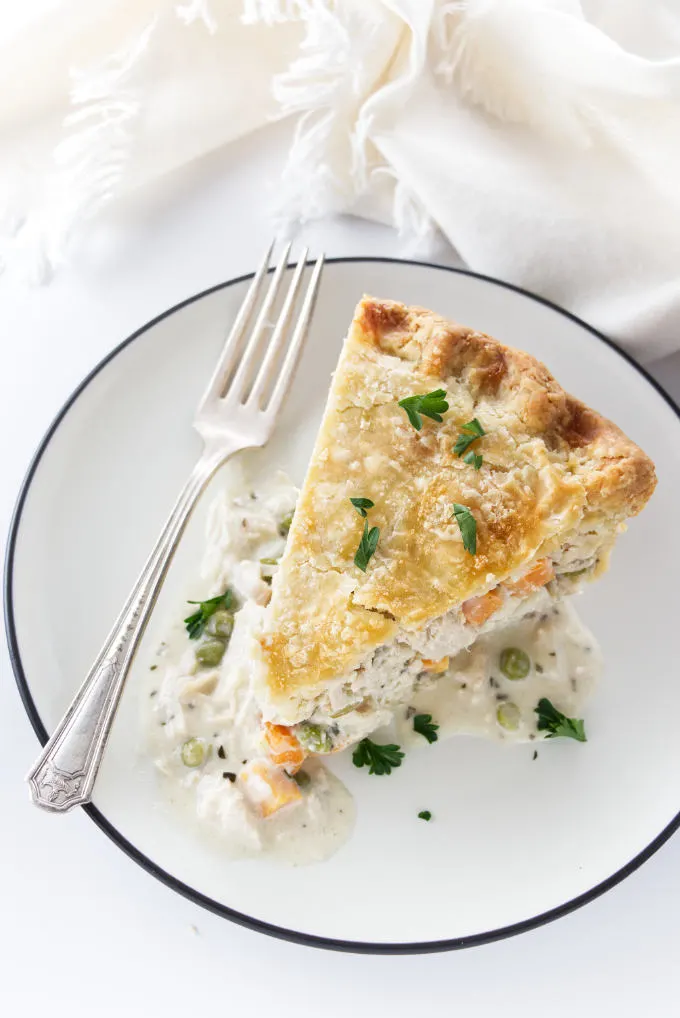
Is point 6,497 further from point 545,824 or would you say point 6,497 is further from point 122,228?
point 545,824

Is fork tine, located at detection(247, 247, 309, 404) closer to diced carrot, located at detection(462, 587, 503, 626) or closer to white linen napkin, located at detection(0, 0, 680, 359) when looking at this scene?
white linen napkin, located at detection(0, 0, 680, 359)

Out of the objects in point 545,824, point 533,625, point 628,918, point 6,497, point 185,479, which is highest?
point 6,497

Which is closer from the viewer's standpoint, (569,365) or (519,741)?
(519,741)

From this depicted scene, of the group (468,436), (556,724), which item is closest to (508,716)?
(556,724)

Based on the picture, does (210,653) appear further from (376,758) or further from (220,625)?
(376,758)

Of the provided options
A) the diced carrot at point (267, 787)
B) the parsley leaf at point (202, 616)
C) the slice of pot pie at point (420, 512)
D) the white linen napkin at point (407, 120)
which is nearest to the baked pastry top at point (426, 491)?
the slice of pot pie at point (420, 512)

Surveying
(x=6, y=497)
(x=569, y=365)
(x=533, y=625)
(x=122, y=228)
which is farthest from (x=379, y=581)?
(x=122, y=228)

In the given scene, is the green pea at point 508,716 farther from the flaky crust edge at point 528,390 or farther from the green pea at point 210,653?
the green pea at point 210,653
